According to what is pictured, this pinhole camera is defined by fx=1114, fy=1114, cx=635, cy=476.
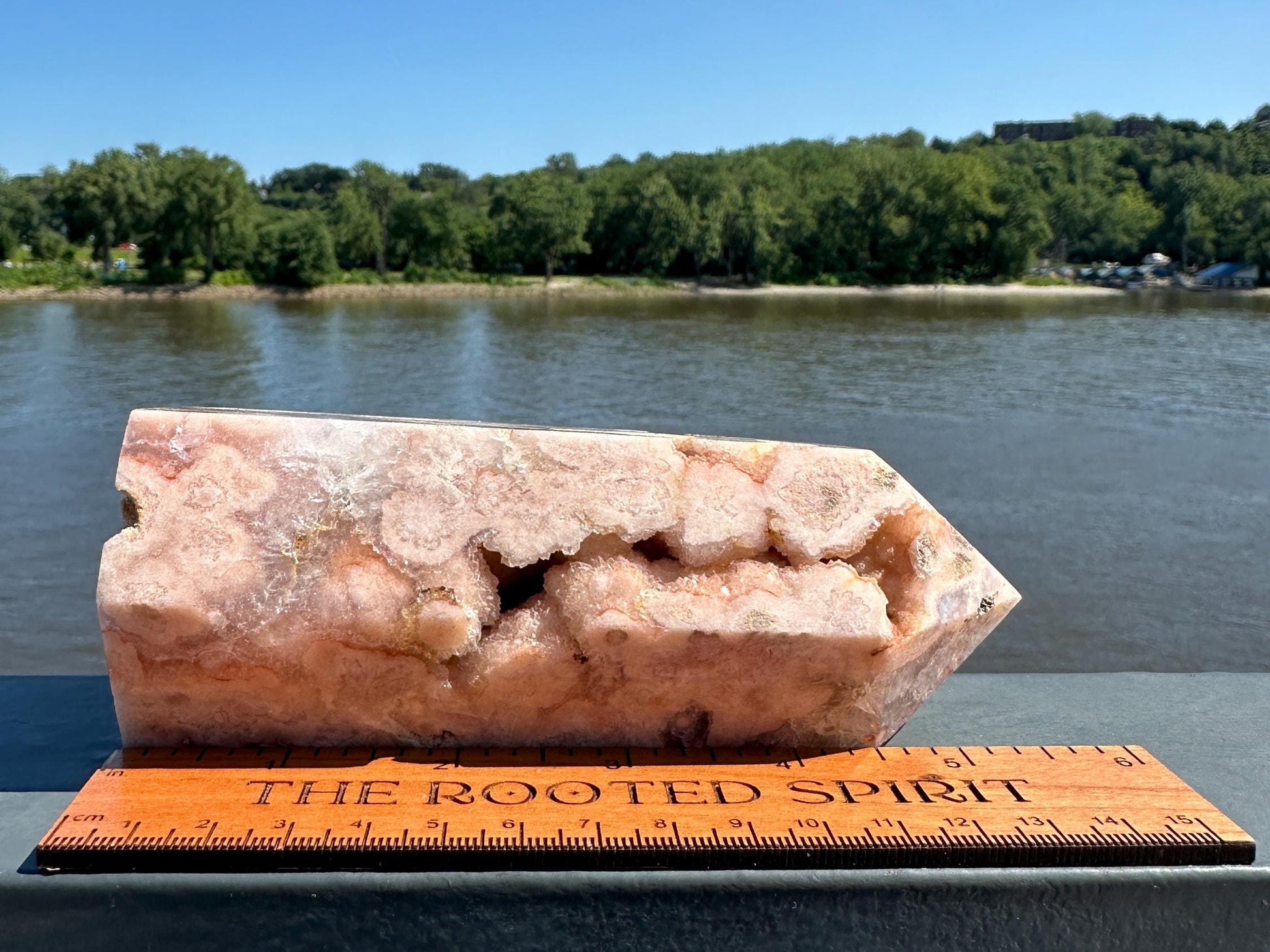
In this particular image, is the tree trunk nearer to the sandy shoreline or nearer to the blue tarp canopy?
the sandy shoreline

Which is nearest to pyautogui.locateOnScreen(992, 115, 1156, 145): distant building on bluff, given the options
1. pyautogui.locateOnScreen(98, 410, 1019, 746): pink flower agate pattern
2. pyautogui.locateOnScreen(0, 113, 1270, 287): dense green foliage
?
pyautogui.locateOnScreen(0, 113, 1270, 287): dense green foliage

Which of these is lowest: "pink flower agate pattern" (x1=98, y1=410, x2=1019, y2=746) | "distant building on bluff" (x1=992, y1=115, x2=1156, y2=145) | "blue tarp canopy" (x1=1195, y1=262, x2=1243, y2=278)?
"blue tarp canopy" (x1=1195, y1=262, x2=1243, y2=278)

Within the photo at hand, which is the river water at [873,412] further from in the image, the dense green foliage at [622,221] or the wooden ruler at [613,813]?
the dense green foliage at [622,221]

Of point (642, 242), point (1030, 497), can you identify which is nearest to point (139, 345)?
point (1030, 497)

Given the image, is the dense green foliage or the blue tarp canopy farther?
the blue tarp canopy

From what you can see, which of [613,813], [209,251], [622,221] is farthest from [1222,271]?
[613,813]
